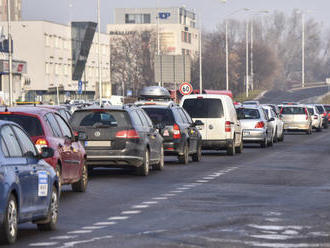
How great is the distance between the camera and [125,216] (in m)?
14.1

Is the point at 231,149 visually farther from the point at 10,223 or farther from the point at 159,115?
the point at 10,223

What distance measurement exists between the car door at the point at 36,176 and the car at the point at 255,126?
27299 mm

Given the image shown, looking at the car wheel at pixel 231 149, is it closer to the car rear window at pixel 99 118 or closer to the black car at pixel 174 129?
the black car at pixel 174 129

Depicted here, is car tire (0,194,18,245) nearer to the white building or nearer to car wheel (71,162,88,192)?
car wheel (71,162,88,192)

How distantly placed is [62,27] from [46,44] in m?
7.58

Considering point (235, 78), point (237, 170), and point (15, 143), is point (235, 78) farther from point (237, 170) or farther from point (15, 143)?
A: point (15, 143)

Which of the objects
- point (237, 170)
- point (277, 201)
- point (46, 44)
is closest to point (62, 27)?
point (46, 44)

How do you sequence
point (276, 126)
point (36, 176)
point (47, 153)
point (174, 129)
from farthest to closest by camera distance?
point (276, 126)
point (174, 129)
point (47, 153)
point (36, 176)

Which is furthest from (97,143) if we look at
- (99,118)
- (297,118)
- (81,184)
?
(297,118)

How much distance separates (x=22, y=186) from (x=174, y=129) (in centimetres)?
1637

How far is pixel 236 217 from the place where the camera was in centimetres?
1369

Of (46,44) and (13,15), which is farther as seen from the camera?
A: (13,15)

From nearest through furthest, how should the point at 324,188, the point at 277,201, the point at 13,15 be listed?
the point at 277,201, the point at 324,188, the point at 13,15

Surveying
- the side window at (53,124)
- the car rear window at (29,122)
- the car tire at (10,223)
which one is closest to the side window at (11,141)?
the car tire at (10,223)
